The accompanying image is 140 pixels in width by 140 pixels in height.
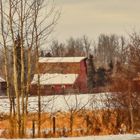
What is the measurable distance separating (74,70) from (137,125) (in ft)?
212

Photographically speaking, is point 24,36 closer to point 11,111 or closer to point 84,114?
point 11,111

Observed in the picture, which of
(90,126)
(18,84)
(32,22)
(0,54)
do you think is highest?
(32,22)

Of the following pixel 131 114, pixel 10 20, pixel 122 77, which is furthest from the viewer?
pixel 122 77

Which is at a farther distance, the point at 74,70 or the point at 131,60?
the point at 74,70

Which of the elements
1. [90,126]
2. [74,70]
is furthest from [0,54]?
[74,70]

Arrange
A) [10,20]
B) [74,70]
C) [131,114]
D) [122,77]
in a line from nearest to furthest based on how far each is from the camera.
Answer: [10,20] < [131,114] < [122,77] < [74,70]

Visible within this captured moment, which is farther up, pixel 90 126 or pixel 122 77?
pixel 122 77

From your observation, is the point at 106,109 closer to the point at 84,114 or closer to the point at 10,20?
the point at 84,114

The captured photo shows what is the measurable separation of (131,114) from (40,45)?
5562 mm

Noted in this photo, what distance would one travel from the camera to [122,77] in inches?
969

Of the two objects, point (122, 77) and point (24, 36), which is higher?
point (24, 36)

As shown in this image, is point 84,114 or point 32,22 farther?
point 84,114

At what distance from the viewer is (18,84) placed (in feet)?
70.7

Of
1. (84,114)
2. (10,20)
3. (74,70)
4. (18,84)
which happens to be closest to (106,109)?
(84,114)
